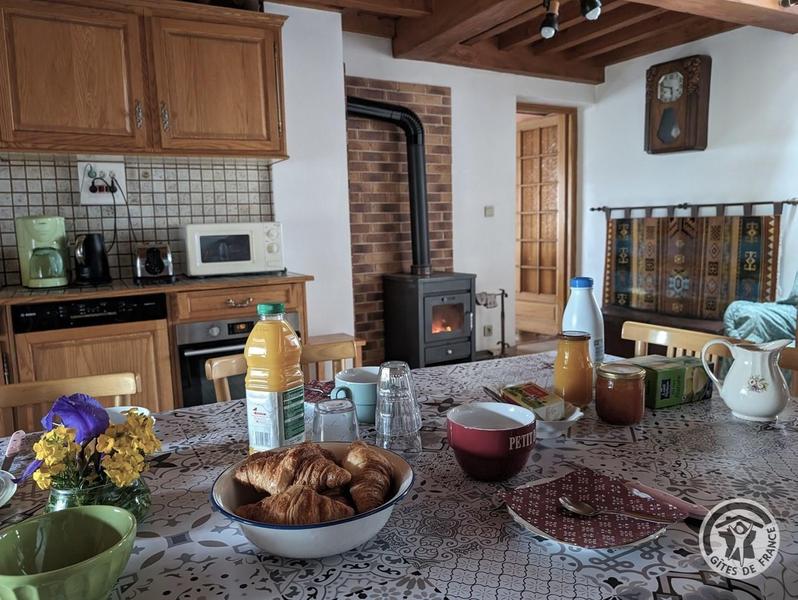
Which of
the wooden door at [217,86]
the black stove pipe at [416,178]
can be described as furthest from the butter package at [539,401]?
the black stove pipe at [416,178]

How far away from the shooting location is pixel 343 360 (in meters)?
1.78

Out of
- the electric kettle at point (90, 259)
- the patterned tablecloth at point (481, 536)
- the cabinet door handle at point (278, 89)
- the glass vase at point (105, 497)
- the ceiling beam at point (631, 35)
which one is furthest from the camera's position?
the ceiling beam at point (631, 35)

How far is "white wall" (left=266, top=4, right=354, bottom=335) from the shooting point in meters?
3.26

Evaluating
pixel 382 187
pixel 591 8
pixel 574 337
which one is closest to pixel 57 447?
pixel 574 337

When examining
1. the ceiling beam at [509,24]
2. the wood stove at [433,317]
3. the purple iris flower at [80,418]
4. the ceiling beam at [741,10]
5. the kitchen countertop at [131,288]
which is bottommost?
the wood stove at [433,317]

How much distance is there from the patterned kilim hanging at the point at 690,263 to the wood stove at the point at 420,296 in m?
1.63

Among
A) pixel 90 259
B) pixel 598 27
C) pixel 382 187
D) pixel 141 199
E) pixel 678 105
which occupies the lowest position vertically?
pixel 90 259

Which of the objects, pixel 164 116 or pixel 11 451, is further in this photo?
pixel 164 116

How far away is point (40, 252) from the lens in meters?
2.60

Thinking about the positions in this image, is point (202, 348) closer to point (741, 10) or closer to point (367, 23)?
point (367, 23)

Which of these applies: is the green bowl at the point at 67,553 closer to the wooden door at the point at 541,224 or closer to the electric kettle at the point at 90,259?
the electric kettle at the point at 90,259

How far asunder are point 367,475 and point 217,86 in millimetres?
2538

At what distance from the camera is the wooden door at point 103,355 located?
2.39m

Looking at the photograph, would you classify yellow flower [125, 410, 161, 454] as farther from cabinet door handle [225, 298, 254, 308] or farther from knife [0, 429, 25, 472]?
cabinet door handle [225, 298, 254, 308]
